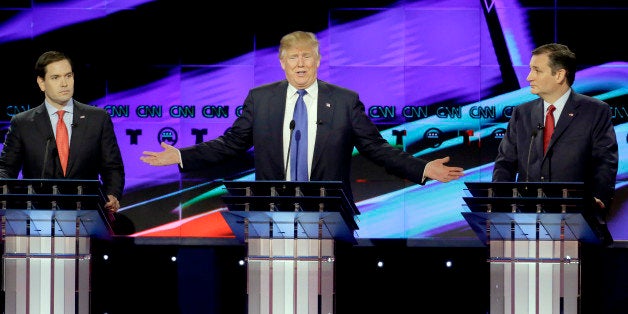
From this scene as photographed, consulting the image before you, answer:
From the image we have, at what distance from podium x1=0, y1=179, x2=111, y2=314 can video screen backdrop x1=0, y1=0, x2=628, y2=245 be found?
389cm

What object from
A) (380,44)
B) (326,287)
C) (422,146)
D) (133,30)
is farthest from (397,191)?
(326,287)

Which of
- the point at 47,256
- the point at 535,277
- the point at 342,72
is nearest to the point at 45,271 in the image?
the point at 47,256

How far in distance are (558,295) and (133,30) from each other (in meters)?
5.08

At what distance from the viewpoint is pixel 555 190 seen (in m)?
4.63

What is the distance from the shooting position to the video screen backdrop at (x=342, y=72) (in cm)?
873

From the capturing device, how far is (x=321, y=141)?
17.7ft

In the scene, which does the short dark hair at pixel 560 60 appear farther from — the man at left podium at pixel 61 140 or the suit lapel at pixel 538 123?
the man at left podium at pixel 61 140

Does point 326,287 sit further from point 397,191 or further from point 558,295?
point 397,191

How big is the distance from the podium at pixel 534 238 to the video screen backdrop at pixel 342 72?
4001 millimetres

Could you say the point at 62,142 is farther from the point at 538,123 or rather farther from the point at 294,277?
the point at 538,123

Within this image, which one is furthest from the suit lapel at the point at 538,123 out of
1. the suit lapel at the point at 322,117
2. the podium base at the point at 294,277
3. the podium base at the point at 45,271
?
the podium base at the point at 45,271

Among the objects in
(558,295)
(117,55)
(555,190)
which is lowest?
(558,295)

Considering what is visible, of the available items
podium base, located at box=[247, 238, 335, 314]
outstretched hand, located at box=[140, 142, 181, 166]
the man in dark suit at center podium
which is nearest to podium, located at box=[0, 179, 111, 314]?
outstretched hand, located at box=[140, 142, 181, 166]

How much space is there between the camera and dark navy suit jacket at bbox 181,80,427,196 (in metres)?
5.38
